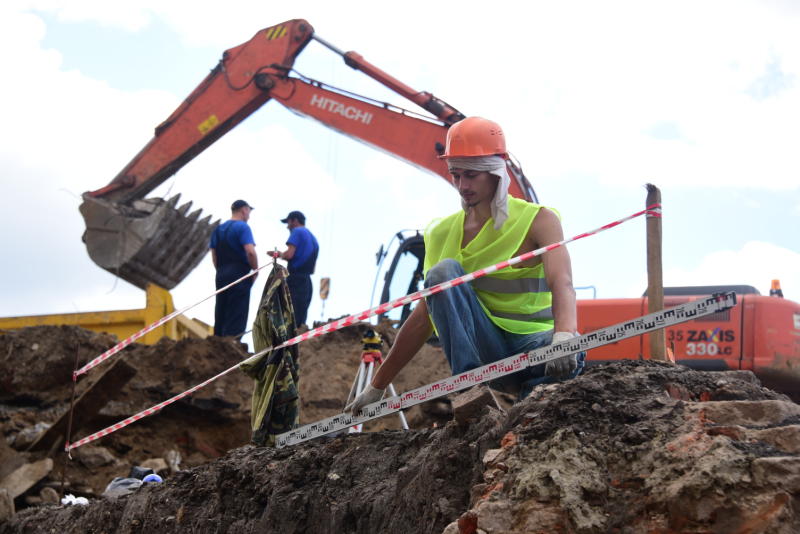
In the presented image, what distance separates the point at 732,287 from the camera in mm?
7996

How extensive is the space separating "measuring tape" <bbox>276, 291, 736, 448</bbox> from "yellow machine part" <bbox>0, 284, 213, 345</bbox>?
727 cm

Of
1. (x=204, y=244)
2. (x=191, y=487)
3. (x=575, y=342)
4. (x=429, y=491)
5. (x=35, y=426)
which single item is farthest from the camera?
(x=204, y=244)

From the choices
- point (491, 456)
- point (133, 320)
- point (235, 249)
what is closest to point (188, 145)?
point (133, 320)

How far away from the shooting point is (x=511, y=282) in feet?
13.0

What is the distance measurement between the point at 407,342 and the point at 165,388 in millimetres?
6070

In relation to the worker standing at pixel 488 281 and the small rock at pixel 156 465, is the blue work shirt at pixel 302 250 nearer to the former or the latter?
the small rock at pixel 156 465

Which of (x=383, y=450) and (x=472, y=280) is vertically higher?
(x=472, y=280)

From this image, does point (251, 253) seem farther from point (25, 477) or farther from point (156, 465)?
point (25, 477)

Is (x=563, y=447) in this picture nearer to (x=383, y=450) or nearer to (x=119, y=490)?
(x=383, y=450)

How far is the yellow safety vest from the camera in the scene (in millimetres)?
3904

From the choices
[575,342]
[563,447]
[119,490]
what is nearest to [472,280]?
[575,342]

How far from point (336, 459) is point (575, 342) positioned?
1.12 meters

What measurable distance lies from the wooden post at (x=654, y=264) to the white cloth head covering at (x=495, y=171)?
3.06ft

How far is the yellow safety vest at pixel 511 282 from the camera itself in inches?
154
